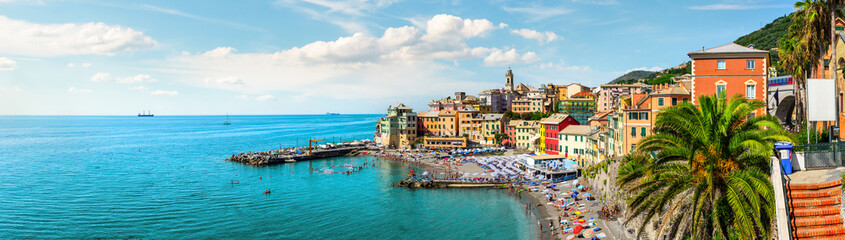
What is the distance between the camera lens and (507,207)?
159ft

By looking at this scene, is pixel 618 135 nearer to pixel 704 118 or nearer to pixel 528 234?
pixel 528 234

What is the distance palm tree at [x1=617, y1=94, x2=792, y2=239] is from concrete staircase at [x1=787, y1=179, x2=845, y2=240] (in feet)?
2.59

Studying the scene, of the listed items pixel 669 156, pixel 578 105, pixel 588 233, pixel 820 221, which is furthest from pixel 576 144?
pixel 578 105

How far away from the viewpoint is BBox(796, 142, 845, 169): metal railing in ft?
49.3

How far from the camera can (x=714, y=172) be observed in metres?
13.5

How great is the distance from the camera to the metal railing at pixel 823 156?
15.0m

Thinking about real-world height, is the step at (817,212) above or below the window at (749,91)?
below

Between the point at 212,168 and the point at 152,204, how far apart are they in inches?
1357

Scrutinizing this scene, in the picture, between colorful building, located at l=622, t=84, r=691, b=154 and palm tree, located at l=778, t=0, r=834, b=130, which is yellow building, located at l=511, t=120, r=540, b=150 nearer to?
colorful building, located at l=622, t=84, r=691, b=154

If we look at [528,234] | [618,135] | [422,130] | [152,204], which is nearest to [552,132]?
[618,135]

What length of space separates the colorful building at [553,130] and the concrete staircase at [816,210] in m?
61.5

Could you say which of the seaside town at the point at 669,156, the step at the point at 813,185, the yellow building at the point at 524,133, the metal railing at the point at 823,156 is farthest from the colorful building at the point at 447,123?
the step at the point at 813,185

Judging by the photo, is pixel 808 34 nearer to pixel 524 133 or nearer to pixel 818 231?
pixel 818 231

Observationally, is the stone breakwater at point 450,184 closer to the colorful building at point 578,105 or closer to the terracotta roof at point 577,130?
the terracotta roof at point 577,130
